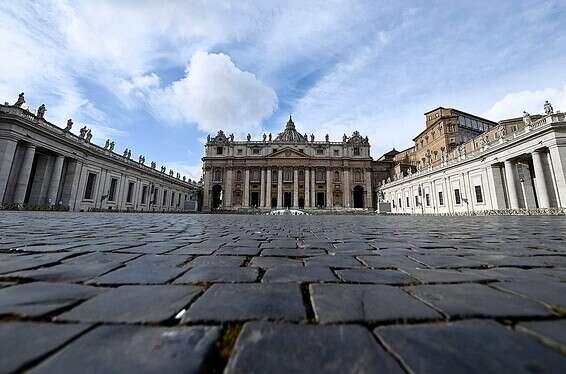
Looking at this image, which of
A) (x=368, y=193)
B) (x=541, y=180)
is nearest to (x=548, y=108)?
(x=541, y=180)

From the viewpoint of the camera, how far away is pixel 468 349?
2.80ft

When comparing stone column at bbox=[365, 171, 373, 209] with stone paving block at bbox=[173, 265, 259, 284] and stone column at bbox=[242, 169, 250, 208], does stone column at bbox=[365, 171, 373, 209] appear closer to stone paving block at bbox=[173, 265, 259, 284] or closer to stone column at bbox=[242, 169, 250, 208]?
stone column at bbox=[242, 169, 250, 208]

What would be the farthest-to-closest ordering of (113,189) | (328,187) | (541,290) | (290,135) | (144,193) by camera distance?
(290,135), (328,187), (144,193), (113,189), (541,290)

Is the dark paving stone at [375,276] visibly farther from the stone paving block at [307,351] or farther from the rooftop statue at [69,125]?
the rooftop statue at [69,125]

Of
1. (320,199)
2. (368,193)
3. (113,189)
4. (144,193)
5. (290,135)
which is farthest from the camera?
(290,135)

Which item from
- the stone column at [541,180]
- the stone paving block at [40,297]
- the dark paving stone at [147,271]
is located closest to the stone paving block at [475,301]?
the dark paving stone at [147,271]

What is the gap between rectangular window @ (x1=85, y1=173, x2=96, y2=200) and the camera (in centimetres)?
2829

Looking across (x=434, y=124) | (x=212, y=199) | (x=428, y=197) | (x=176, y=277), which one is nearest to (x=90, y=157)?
(x=212, y=199)

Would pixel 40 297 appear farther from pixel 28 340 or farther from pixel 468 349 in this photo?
pixel 468 349

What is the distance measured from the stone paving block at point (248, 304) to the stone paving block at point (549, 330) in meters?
0.85

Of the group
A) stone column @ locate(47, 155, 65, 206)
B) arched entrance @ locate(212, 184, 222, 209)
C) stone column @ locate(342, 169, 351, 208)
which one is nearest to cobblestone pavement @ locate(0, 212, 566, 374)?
stone column @ locate(47, 155, 65, 206)

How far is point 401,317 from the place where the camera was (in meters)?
1.11

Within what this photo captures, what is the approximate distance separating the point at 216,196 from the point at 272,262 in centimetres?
5428

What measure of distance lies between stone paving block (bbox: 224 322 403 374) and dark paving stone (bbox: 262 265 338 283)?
747 mm
